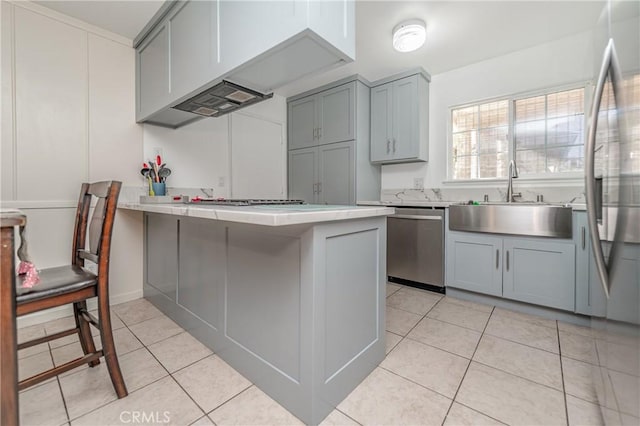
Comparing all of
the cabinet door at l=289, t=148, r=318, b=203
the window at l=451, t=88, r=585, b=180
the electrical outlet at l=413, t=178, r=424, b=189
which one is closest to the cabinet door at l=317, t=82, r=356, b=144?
the cabinet door at l=289, t=148, r=318, b=203

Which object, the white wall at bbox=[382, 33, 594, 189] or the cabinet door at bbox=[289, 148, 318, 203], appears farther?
the cabinet door at bbox=[289, 148, 318, 203]

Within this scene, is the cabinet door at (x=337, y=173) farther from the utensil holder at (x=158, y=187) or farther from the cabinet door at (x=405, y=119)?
the utensil holder at (x=158, y=187)

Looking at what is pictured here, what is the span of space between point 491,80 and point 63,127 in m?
3.95

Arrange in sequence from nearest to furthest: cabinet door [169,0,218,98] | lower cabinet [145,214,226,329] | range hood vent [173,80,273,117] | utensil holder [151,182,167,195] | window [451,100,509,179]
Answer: lower cabinet [145,214,226,329] → cabinet door [169,0,218,98] → range hood vent [173,80,273,117] → utensil holder [151,182,167,195] → window [451,100,509,179]

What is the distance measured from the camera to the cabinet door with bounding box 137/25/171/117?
210cm

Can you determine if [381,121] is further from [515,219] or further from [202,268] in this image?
[202,268]

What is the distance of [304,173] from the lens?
3805 mm

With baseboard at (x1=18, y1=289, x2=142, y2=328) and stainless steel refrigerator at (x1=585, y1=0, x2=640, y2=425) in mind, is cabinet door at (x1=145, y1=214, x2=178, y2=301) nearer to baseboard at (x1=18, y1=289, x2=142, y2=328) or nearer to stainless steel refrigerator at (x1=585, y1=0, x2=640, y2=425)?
baseboard at (x1=18, y1=289, x2=142, y2=328)

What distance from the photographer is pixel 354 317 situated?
4.27ft

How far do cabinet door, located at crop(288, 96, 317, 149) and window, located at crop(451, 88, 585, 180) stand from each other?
1.73 m

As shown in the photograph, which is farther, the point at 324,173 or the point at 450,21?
the point at 324,173

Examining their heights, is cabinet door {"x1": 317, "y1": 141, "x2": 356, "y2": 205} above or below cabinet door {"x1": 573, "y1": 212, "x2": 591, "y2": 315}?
above

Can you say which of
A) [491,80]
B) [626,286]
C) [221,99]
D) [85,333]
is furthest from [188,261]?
[491,80]

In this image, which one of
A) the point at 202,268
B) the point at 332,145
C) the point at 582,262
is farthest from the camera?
the point at 332,145
